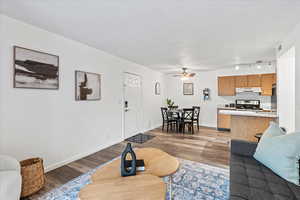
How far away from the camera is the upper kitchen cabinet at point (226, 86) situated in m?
5.23

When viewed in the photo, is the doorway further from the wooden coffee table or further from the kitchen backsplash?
the kitchen backsplash

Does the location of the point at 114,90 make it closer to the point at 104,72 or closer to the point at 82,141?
the point at 104,72

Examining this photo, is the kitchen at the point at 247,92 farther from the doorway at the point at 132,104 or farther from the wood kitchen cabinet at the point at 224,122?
the doorway at the point at 132,104

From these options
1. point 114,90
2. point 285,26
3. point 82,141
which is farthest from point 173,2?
point 82,141

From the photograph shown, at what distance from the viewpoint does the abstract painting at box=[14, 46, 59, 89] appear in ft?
6.65

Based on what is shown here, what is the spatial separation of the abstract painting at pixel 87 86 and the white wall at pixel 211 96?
163 inches

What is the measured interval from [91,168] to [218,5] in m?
3.10

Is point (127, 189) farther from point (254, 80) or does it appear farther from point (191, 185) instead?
point (254, 80)

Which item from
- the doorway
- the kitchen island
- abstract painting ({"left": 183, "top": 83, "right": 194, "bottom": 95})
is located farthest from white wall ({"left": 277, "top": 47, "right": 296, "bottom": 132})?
the doorway

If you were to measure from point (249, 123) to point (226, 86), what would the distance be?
2.40m

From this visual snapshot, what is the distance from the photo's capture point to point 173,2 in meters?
1.62

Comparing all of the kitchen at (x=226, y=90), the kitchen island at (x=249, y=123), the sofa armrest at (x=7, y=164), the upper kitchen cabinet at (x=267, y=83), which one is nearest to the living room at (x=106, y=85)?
the sofa armrest at (x=7, y=164)

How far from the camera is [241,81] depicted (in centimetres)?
507

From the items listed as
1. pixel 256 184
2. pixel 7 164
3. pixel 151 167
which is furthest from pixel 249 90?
pixel 7 164
